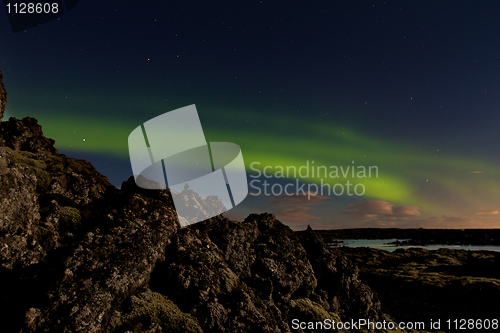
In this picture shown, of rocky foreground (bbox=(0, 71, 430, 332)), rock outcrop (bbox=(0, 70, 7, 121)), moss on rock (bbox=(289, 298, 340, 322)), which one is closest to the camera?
rocky foreground (bbox=(0, 71, 430, 332))

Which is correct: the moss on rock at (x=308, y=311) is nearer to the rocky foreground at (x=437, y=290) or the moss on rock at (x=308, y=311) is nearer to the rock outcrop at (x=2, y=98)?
the rock outcrop at (x=2, y=98)

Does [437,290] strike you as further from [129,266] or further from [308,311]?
[129,266]

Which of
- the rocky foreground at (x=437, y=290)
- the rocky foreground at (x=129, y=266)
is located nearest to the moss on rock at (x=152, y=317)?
the rocky foreground at (x=129, y=266)

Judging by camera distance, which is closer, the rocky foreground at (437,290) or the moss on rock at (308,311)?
the moss on rock at (308,311)

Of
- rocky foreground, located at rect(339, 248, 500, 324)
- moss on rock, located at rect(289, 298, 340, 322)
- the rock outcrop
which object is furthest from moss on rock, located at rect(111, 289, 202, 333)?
rocky foreground, located at rect(339, 248, 500, 324)

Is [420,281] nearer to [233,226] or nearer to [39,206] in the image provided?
[233,226]

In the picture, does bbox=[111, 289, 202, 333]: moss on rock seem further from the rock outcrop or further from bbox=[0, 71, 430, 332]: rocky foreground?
the rock outcrop

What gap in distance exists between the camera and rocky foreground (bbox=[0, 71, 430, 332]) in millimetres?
11414

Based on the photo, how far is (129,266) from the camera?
13141 mm

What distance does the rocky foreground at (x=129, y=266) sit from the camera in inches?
449

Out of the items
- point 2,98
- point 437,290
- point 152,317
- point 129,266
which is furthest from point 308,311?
point 437,290

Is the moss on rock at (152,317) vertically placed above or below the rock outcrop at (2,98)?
below

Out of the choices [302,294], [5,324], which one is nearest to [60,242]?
[5,324]

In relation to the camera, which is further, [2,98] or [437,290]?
[437,290]
